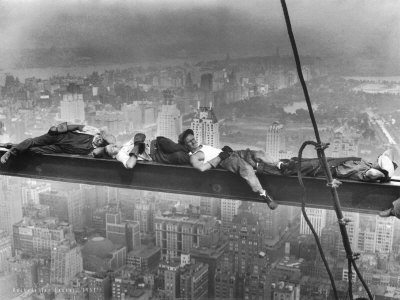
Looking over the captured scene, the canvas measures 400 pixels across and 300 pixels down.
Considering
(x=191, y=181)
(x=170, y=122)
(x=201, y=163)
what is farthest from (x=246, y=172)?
(x=170, y=122)

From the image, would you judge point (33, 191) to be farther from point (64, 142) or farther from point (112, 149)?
point (112, 149)

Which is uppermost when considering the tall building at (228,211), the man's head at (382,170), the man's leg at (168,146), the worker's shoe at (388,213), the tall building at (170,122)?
the tall building at (170,122)

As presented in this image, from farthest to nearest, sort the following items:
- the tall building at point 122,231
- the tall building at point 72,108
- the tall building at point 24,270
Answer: the tall building at point 24,270 → the tall building at point 122,231 → the tall building at point 72,108

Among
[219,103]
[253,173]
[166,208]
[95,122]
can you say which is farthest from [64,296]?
[253,173]

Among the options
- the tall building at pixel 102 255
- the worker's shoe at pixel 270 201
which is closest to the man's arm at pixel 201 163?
the worker's shoe at pixel 270 201

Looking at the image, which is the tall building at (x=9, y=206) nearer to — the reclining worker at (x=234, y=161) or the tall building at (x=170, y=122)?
the tall building at (x=170, y=122)

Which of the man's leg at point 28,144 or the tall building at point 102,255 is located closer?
the man's leg at point 28,144

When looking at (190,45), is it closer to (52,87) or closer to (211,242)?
(52,87)
